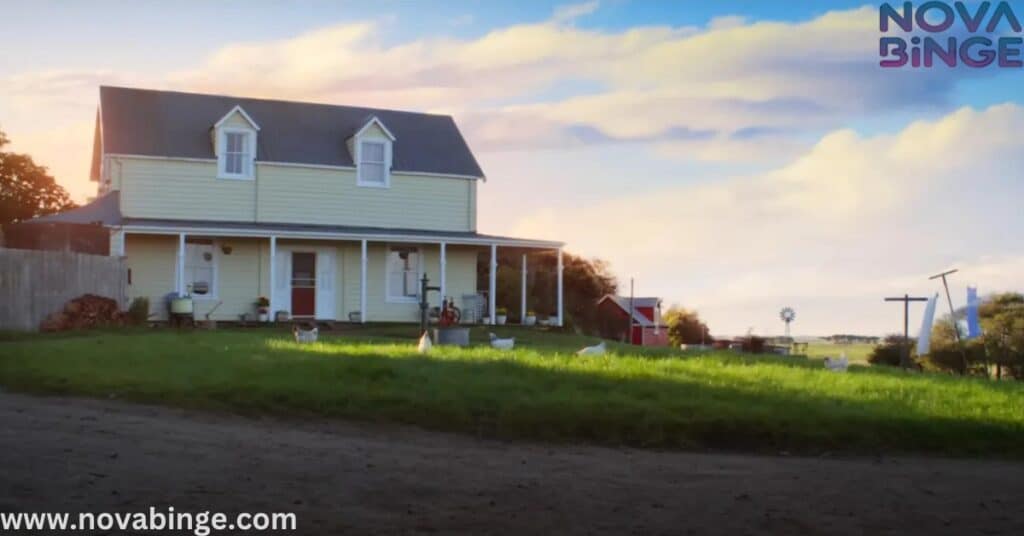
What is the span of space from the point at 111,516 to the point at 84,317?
2150cm

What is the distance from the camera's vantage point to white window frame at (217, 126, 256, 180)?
34969 mm

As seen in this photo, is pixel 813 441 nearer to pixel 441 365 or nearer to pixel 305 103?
pixel 441 365

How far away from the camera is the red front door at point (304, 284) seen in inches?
1385

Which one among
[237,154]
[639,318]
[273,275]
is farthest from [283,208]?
[639,318]

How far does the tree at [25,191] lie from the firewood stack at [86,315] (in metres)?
21.0

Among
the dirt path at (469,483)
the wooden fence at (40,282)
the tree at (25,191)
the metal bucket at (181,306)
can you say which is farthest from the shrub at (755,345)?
the tree at (25,191)

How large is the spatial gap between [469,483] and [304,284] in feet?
85.7

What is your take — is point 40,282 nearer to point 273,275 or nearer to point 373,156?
point 273,275

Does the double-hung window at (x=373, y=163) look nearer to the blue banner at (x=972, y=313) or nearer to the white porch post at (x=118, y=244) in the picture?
the white porch post at (x=118, y=244)

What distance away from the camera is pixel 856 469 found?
11.7 meters

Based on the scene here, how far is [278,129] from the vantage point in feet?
121

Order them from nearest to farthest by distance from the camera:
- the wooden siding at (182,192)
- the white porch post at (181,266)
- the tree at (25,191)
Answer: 1. the white porch post at (181,266)
2. the wooden siding at (182,192)
3. the tree at (25,191)

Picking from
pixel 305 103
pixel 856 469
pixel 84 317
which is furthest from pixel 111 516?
pixel 305 103

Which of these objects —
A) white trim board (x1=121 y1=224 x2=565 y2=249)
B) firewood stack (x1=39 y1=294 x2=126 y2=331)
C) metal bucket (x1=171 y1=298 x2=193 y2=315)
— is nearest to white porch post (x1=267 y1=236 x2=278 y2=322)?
white trim board (x1=121 y1=224 x2=565 y2=249)
